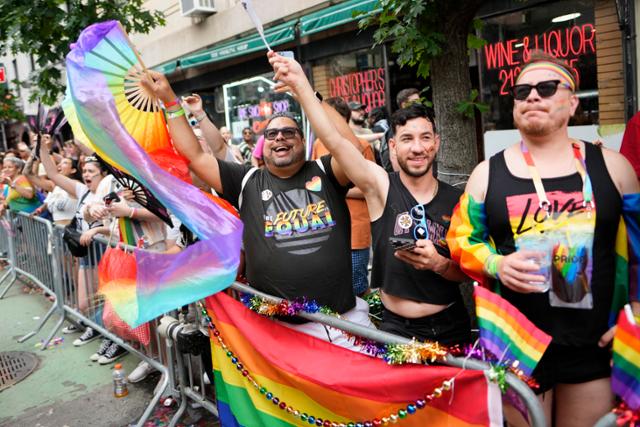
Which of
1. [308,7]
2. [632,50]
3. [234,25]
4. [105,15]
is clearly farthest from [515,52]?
[234,25]

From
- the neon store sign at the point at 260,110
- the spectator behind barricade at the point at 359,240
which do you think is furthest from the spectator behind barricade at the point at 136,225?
the neon store sign at the point at 260,110

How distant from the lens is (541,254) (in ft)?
6.27

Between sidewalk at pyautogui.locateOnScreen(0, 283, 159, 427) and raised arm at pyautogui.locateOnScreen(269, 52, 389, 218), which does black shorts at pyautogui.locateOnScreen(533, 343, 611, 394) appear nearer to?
raised arm at pyautogui.locateOnScreen(269, 52, 389, 218)

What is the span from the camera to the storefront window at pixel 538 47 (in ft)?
21.7

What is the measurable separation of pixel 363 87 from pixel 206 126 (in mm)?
7062

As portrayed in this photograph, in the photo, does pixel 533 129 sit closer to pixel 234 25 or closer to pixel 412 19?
pixel 412 19

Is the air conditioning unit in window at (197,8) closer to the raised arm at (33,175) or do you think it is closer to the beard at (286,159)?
the raised arm at (33,175)

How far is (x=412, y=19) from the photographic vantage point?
3.31 m

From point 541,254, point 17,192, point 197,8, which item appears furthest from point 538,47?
point 197,8

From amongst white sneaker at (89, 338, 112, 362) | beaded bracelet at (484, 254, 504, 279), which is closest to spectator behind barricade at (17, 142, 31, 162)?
white sneaker at (89, 338, 112, 362)

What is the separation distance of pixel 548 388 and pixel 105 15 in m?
6.54

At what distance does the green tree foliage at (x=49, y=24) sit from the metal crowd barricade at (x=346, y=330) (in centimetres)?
425

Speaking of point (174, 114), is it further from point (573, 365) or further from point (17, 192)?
point (17, 192)

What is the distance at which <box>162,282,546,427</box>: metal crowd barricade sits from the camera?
1.83 metres
